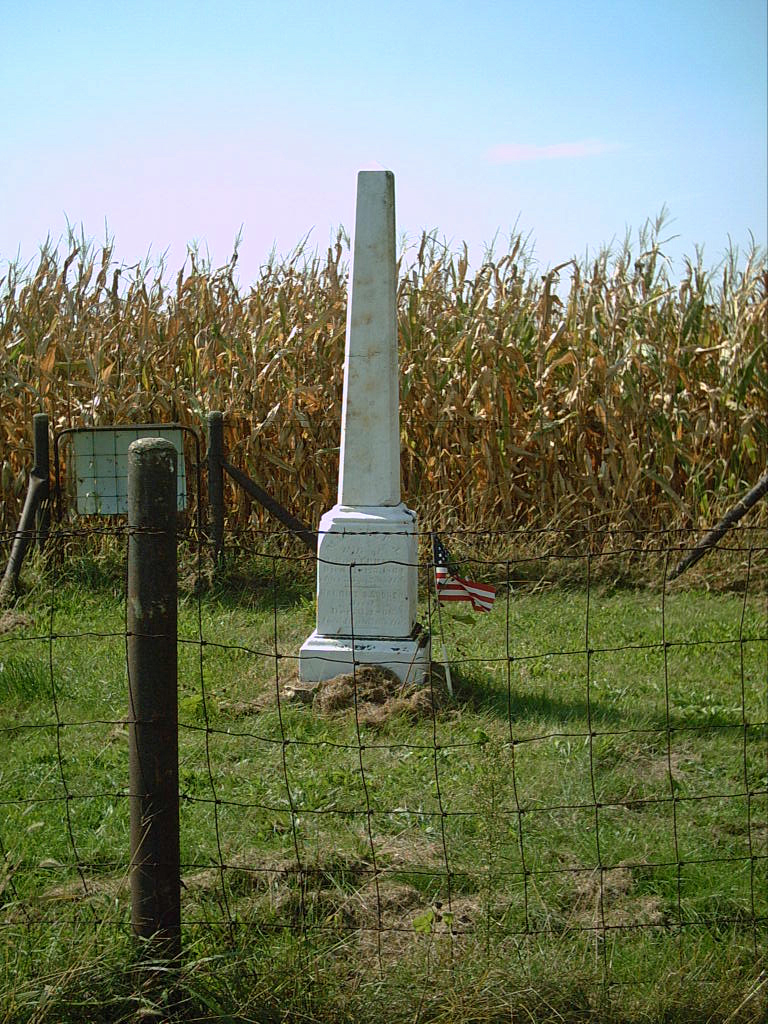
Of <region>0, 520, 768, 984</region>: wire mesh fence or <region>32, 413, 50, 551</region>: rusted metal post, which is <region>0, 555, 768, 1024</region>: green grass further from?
<region>32, 413, 50, 551</region>: rusted metal post

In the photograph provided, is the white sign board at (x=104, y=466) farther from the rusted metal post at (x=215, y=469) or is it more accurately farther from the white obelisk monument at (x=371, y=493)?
the white obelisk monument at (x=371, y=493)

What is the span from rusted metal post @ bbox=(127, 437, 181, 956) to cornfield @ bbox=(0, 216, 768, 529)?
644cm

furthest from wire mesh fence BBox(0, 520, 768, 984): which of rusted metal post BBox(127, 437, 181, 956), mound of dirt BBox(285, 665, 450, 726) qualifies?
rusted metal post BBox(127, 437, 181, 956)

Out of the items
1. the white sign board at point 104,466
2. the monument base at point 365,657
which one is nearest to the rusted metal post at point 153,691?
the monument base at point 365,657

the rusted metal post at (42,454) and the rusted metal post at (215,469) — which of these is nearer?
the rusted metal post at (42,454)

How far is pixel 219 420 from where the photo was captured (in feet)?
28.2

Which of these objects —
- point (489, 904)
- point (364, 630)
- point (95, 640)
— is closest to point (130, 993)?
point (489, 904)

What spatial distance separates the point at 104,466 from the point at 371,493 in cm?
357

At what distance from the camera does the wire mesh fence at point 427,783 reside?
3025mm

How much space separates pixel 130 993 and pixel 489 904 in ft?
3.37

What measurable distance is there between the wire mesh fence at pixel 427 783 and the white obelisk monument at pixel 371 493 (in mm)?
219

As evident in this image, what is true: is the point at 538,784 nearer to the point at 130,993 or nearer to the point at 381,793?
the point at 381,793

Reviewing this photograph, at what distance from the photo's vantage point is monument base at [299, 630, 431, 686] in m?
5.71

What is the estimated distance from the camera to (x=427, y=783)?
14.4 ft
